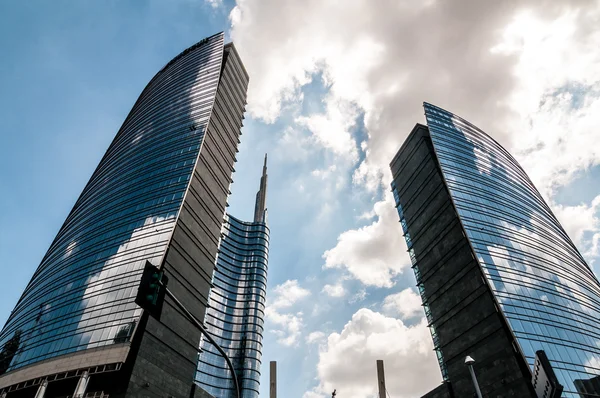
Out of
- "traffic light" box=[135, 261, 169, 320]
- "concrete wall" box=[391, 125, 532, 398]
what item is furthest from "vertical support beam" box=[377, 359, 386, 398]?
"traffic light" box=[135, 261, 169, 320]

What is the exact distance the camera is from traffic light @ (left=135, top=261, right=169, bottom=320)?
845 cm

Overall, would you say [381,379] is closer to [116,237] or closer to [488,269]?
[488,269]

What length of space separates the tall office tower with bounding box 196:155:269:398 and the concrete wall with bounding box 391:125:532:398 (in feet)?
214

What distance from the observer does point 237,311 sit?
448 feet

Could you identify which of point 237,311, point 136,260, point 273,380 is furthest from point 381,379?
point 237,311

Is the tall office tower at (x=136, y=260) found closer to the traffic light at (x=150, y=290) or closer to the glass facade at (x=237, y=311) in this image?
the traffic light at (x=150, y=290)

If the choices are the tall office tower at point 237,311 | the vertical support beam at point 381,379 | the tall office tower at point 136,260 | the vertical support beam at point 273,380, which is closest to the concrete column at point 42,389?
the tall office tower at point 136,260

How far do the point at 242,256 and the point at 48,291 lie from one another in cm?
8706

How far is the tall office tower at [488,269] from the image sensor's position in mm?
52594

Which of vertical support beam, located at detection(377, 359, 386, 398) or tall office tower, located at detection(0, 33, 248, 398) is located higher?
tall office tower, located at detection(0, 33, 248, 398)

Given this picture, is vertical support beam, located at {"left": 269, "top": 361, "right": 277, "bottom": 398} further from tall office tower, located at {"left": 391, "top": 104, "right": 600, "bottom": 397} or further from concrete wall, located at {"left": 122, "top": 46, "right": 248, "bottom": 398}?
tall office tower, located at {"left": 391, "top": 104, "right": 600, "bottom": 397}

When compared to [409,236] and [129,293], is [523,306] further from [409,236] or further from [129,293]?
[129,293]

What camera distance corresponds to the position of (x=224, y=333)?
424 ft

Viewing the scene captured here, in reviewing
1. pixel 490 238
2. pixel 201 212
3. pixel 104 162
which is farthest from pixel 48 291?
pixel 490 238
